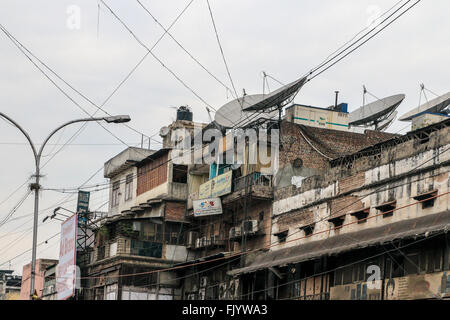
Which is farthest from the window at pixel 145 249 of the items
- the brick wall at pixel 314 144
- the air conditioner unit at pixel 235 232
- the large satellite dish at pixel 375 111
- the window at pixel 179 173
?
the large satellite dish at pixel 375 111

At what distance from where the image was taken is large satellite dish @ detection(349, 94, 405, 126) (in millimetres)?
43406

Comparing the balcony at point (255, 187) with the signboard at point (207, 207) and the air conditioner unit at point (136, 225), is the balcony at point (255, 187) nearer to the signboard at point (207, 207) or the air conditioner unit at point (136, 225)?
the signboard at point (207, 207)

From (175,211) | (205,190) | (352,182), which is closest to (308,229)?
(352,182)

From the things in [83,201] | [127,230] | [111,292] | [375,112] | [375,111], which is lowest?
[111,292]

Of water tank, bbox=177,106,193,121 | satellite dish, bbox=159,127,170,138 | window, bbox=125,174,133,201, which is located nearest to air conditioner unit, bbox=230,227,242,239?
satellite dish, bbox=159,127,170,138

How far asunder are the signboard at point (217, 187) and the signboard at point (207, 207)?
15.2 inches

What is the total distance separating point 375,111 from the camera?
1781 inches

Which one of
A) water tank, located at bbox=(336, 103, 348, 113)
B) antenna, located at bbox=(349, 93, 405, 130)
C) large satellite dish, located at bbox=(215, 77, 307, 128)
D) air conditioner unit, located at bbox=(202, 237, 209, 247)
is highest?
water tank, located at bbox=(336, 103, 348, 113)

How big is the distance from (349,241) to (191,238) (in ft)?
55.5

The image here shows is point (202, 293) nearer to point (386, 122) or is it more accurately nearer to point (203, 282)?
point (203, 282)

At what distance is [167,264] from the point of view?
4566cm

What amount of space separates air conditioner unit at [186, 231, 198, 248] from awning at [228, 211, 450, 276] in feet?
26.7

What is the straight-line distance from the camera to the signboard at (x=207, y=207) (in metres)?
42.4

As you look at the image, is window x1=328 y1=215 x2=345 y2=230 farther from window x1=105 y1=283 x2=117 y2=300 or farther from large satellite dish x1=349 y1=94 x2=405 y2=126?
window x1=105 y1=283 x2=117 y2=300
